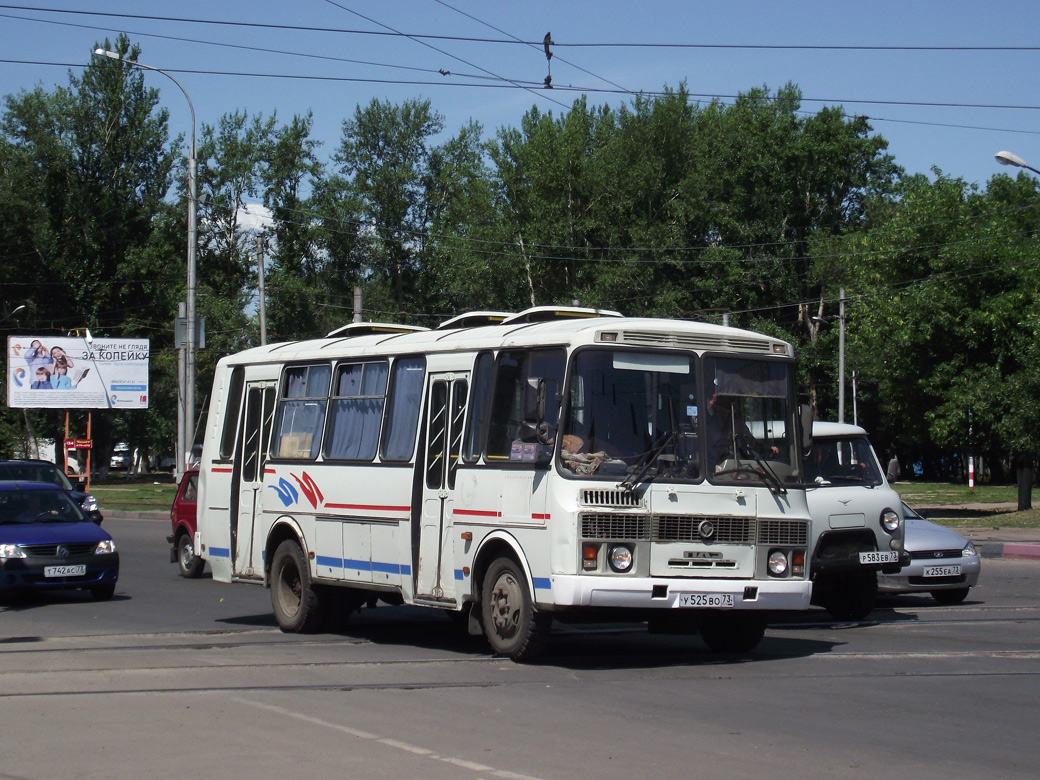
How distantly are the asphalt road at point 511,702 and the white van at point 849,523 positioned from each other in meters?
0.59

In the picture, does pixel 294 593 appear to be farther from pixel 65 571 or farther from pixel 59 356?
pixel 59 356

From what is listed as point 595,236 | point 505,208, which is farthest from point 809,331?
point 505,208

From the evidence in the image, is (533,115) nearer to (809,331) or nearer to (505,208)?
(505,208)

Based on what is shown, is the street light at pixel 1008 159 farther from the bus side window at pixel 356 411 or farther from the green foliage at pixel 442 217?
the green foliage at pixel 442 217

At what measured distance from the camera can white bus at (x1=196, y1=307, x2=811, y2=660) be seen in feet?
33.1

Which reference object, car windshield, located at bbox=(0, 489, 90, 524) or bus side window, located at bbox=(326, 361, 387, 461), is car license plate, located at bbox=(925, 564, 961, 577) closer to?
bus side window, located at bbox=(326, 361, 387, 461)

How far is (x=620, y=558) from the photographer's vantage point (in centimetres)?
1002

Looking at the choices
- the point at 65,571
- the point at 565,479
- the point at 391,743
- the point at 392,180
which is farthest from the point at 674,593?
the point at 392,180

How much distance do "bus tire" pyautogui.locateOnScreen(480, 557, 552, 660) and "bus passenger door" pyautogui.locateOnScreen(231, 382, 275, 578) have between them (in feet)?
13.0

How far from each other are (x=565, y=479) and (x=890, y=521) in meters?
5.80

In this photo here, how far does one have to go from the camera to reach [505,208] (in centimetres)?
6644

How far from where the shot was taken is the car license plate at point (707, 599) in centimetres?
1009

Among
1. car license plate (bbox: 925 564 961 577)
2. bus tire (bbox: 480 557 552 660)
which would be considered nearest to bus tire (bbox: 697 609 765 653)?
bus tire (bbox: 480 557 552 660)

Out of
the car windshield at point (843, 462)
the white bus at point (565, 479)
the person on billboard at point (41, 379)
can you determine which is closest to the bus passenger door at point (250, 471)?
the white bus at point (565, 479)
